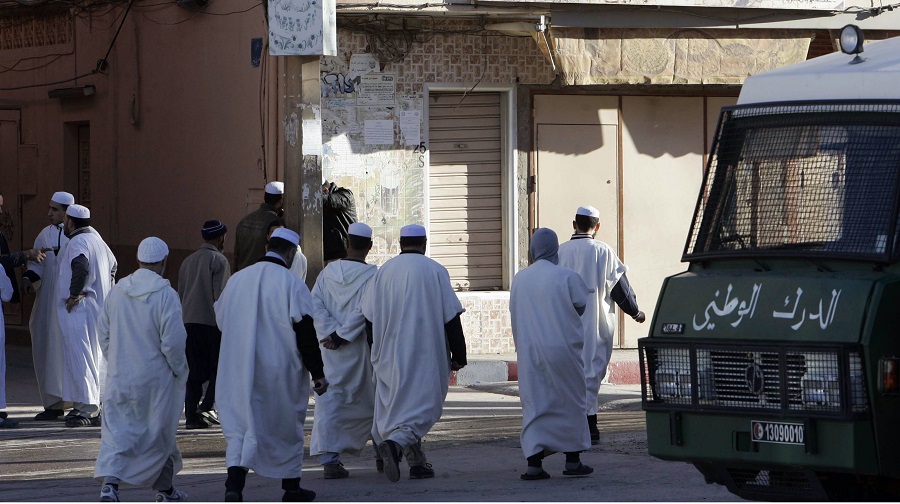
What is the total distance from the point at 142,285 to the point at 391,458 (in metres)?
1.78

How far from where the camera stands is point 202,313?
11148 millimetres

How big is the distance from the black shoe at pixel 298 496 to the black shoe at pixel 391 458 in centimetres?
56

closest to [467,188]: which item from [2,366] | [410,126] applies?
[410,126]

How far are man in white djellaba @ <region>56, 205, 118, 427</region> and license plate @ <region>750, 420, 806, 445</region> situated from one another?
21.3ft

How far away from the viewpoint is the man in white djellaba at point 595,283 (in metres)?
10.2

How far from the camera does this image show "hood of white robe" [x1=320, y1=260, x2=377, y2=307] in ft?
29.5

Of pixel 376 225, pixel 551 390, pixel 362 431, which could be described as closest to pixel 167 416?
pixel 362 431

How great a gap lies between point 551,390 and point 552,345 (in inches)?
10.8

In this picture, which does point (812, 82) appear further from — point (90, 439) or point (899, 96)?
point (90, 439)

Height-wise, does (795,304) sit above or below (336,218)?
below

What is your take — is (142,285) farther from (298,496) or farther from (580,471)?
(580,471)

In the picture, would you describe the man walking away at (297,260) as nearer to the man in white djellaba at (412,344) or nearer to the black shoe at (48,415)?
the black shoe at (48,415)

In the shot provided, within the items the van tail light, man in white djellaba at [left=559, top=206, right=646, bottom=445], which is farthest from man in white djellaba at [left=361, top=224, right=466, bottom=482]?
the van tail light

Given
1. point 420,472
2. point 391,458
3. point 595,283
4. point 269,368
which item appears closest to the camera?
point 269,368
